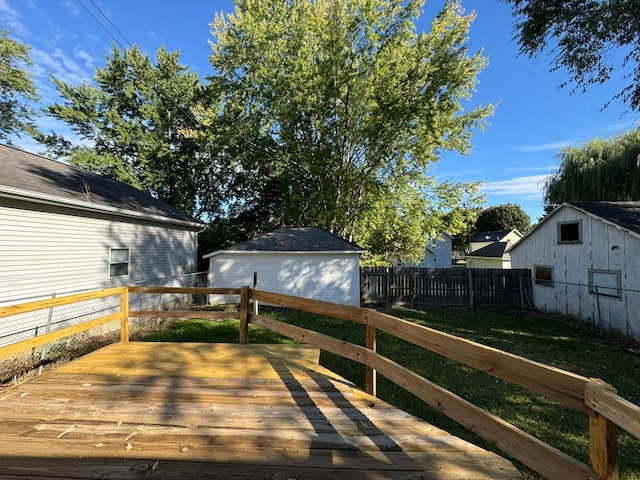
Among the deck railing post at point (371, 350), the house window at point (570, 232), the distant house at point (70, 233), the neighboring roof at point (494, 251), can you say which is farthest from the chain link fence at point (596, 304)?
the neighboring roof at point (494, 251)

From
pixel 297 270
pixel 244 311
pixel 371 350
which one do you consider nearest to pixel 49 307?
pixel 244 311

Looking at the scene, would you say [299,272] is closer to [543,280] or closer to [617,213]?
[543,280]

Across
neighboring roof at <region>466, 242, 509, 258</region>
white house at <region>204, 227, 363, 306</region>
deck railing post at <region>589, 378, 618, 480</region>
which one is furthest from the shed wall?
neighboring roof at <region>466, 242, 509, 258</region>

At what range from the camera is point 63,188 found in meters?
8.85

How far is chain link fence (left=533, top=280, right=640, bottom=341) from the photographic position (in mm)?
8938

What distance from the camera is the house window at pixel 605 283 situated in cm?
950

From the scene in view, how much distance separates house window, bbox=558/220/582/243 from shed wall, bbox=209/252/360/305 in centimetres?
794

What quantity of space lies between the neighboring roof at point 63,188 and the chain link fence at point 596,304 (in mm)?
15526

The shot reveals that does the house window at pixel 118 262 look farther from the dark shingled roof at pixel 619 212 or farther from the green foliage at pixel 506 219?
the green foliage at pixel 506 219

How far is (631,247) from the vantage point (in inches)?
356

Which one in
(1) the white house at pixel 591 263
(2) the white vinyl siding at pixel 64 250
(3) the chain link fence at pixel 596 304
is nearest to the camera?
(2) the white vinyl siding at pixel 64 250

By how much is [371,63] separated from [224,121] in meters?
8.32

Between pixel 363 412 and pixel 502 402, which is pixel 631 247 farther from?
pixel 363 412

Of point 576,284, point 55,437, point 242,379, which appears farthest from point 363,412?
point 576,284
